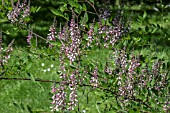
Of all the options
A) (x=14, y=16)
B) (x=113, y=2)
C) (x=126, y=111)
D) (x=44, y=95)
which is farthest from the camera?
(x=113, y=2)

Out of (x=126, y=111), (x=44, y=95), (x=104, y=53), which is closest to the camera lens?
(x=126, y=111)

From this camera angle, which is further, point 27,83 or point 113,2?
point 113,2

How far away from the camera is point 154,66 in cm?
345

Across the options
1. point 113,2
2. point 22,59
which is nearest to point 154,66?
point 22,59

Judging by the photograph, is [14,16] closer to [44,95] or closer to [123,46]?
[123,46]

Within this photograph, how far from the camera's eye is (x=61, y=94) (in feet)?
11.0

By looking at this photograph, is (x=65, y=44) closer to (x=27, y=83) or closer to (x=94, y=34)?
(x=94, y=34)

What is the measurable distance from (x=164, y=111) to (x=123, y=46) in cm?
58

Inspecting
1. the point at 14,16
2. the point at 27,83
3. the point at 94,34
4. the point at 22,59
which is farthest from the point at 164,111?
the point at 27,83

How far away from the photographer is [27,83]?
743 centimetres

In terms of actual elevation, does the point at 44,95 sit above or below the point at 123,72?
below

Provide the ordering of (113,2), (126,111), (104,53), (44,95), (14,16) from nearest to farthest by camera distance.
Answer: (126,111) → (14,16) → (44,95) → (104,53) → (113,2)

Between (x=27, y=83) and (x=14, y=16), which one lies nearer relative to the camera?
(x=14, y=16)

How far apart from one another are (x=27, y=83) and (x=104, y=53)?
2.05 meters
